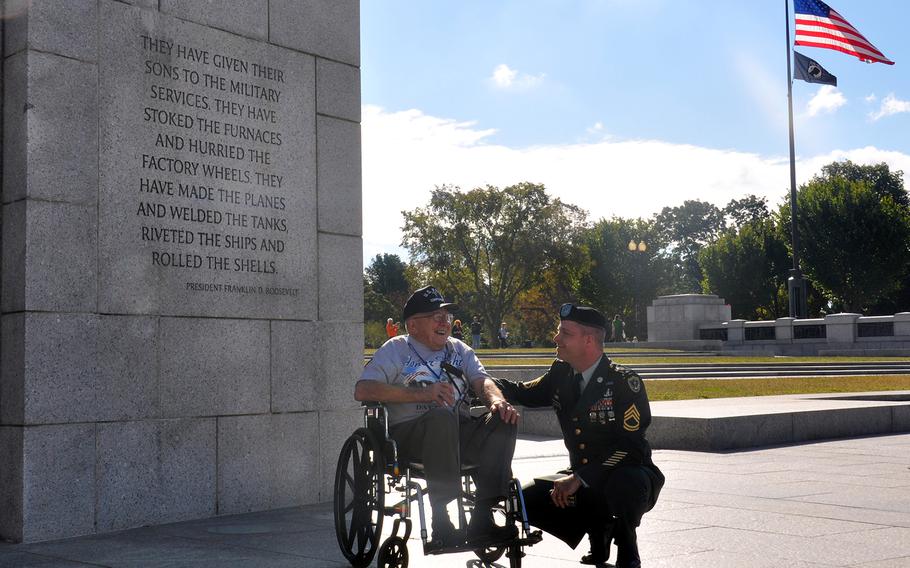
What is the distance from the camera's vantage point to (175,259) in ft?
26.1

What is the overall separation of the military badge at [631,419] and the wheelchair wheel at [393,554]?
4.36ft

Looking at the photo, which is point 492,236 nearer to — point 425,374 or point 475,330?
point 475,330

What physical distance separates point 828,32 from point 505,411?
31510 millimetres

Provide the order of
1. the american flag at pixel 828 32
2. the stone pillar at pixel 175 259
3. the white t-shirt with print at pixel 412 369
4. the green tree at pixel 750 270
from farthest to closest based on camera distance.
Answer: the green tree at pixel 750 270 → the american flag at pixel 828 32 → the stone pillar at pixel 175 259 → the white t-shirt with print at pixel 412 369

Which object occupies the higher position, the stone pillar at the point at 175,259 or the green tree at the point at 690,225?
the green tree at the point at 690,225

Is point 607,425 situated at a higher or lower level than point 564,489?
higher

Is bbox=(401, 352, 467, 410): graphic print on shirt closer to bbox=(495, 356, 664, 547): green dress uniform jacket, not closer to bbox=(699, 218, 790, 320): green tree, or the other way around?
bbox=(495, 356, 664, 547): green dress uniform jacket

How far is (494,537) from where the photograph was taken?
5.06m

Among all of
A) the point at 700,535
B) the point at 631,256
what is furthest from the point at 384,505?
the point at 631,256

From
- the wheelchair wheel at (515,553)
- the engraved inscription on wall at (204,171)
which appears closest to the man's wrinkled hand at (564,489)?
the wheelchair wheel at (515,553)

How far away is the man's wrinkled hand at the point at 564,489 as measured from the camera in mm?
5070

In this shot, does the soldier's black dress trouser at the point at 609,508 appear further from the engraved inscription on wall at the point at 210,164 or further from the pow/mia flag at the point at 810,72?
the pow/mia flag at the point at 810,72

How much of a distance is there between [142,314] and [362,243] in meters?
2.34

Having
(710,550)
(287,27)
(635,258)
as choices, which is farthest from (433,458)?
(635,258)
